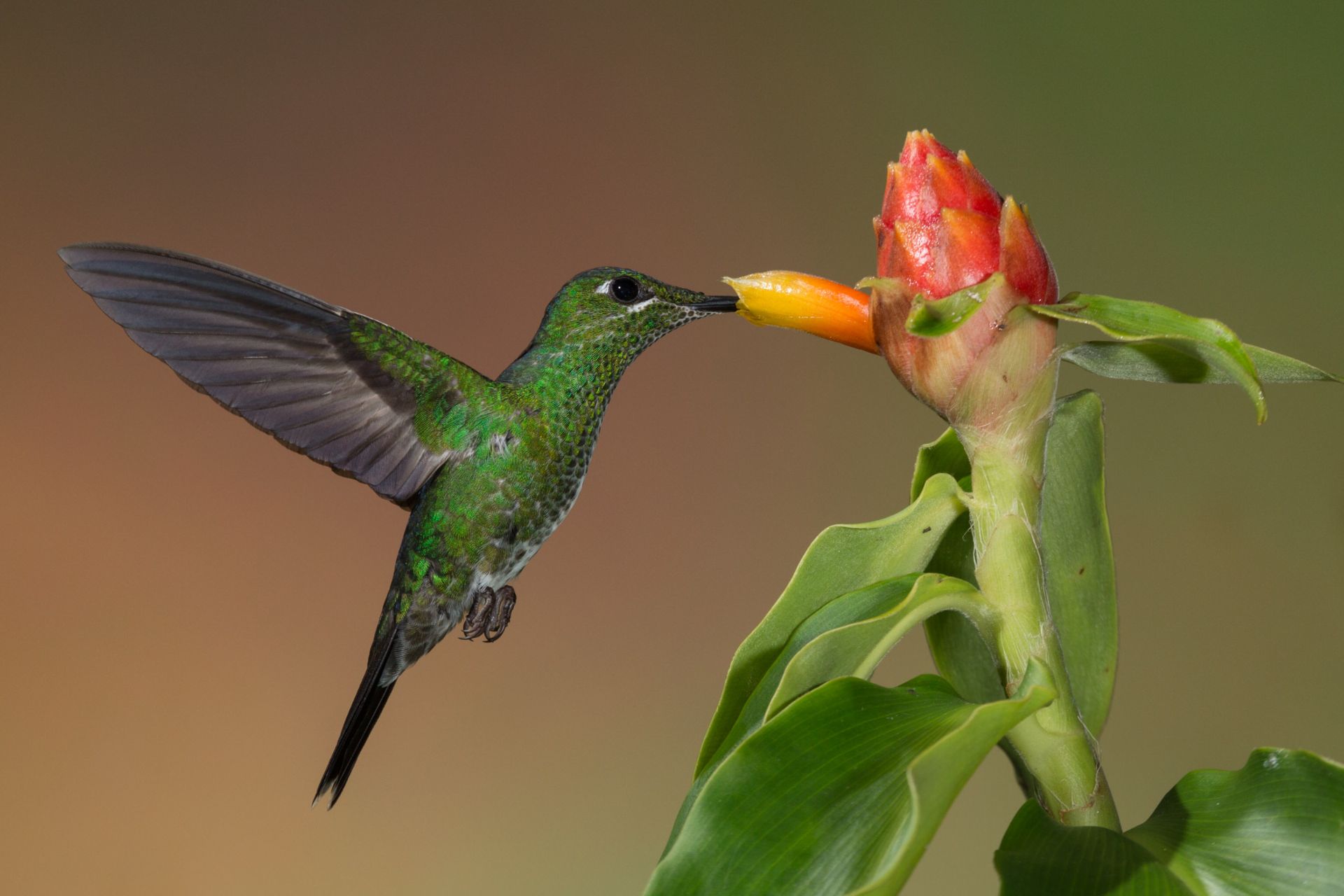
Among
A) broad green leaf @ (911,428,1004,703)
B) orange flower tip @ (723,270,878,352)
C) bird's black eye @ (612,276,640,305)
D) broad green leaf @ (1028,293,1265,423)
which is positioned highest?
bird's black eye @ (612,276,640,305)

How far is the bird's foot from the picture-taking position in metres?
0.71

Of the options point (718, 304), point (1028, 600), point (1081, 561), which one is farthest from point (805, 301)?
point (1081, 561)

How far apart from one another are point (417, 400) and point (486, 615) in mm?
143

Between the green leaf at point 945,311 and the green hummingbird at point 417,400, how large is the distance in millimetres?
142

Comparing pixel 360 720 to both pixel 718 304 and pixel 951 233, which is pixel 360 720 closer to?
pixel 718 304

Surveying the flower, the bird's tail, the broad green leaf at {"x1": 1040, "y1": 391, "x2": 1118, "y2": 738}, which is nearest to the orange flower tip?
the flower

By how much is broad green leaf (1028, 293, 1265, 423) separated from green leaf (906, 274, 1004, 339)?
3 cm

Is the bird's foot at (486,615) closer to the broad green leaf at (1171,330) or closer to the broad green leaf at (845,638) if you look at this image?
the broad green leaf at (845,638)

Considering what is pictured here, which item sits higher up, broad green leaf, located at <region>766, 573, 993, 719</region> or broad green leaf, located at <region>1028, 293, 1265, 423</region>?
broad green leaf, located at <region>1028, 293, 1265, 423</region>

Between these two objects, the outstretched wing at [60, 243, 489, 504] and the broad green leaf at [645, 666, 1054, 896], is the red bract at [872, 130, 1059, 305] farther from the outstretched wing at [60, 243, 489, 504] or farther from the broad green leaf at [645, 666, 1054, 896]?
the outstretched wing at [60, 243, 489, 504]

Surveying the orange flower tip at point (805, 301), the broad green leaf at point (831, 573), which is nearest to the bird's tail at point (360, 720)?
the broad green leaf at point (831, 573)

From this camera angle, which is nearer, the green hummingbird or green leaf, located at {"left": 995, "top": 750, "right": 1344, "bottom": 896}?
green leaf, located at {"left": 995, "top": 750, "right": 1344, "bottom": 896}

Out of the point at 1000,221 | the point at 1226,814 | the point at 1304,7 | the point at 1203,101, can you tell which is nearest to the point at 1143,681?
the point at 1203,101

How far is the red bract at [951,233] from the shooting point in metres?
0.50
